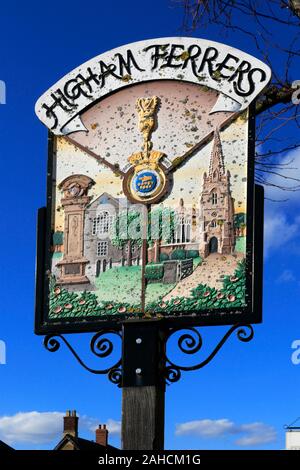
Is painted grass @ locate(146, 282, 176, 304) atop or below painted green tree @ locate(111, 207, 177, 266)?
below

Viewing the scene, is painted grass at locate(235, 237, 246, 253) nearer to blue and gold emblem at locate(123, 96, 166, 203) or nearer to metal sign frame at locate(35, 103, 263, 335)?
metal sign frame at locate(35, 103, 263, 335)

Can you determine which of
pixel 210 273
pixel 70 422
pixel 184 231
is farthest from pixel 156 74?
pixel 70 422

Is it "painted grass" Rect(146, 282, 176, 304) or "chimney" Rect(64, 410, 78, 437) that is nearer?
"painted grass" Rect(146, 282, 176, 304)

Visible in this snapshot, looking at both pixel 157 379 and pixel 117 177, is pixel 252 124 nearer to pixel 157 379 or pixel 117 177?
pixel 117 177

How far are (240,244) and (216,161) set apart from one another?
0.62 meters

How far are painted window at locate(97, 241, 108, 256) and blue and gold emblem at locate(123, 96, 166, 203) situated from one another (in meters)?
0.39

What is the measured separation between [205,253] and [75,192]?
114 centimetres

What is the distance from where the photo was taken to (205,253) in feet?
25.8

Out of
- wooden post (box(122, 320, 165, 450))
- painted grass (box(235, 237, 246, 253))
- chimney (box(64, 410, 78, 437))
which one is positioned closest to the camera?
wooden post (box(122, 320, 165, 450))

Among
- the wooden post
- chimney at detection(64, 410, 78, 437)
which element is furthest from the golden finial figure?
chimney at detection(64, 410, 78, 437)

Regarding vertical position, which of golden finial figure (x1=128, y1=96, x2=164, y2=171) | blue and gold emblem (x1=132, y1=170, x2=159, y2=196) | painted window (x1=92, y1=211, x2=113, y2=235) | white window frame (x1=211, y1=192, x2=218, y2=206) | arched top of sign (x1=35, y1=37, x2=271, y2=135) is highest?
arched top of sign (x1=35, y1=37, x2=271, y2=135)

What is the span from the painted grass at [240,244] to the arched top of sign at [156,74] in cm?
92

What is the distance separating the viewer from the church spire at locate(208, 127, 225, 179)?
7.91 m
